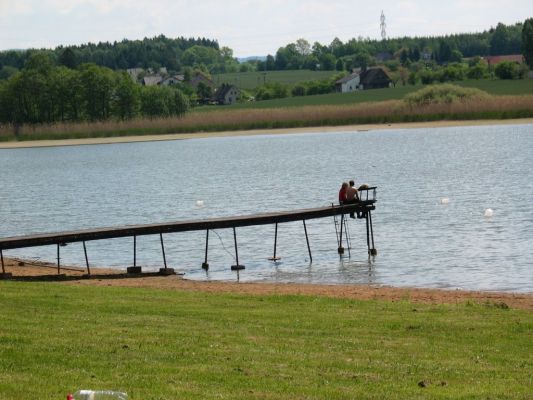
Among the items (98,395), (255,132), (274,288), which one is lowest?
(255,132)

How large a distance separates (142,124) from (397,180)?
82.9 meters

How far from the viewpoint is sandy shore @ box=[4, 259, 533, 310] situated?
992 inches

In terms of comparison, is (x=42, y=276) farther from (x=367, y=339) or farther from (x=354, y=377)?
(x=354, y=377)

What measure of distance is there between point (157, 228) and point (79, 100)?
5076 inches

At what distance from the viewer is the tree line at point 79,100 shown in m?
161

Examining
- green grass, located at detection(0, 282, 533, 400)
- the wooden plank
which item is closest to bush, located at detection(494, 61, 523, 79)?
the wooden plank

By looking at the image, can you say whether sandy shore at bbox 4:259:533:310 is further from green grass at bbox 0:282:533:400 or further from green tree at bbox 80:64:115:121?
green tree at bbox 80:64:115:121

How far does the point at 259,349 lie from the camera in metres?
16.2

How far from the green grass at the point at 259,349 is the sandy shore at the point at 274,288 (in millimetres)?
2922

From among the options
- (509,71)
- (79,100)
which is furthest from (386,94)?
(79,100)

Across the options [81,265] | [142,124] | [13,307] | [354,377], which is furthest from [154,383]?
[142,124]

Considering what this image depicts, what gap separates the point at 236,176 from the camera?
87.0 metres

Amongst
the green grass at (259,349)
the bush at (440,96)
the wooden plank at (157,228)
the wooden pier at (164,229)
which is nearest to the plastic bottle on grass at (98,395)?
the green grass at (259,349)

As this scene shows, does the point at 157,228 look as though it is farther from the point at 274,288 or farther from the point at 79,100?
the point at 79,100
